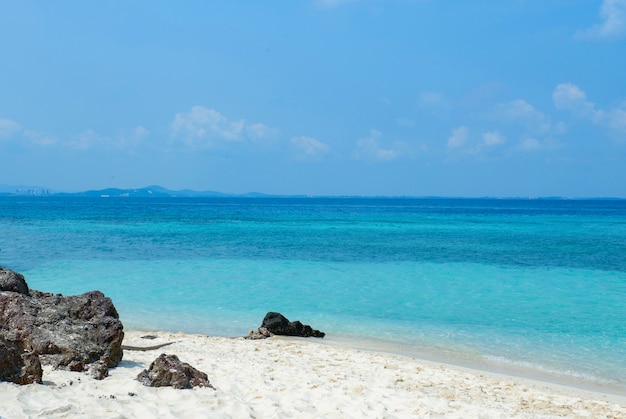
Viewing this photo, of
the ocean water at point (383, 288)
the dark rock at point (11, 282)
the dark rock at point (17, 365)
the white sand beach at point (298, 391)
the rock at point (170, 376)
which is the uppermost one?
the dark rock at point (11, 282)

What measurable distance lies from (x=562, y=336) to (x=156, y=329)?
9030mm

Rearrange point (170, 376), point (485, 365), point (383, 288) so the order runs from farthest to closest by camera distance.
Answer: point (383, 288) → point (485, 365) → point (170, 376)

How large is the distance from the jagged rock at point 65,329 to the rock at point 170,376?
22.1 inches

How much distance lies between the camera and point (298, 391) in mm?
6535

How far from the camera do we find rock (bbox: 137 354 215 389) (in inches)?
231

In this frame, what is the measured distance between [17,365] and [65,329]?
1.35 meters

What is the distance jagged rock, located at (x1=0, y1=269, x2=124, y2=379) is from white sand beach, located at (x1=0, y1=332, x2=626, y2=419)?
0.77ft

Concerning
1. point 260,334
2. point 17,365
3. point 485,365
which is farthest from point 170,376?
point 485,365

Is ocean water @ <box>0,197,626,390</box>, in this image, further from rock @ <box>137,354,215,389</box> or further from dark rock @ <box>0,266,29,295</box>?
rock @ <box>137,354,215,389</box>

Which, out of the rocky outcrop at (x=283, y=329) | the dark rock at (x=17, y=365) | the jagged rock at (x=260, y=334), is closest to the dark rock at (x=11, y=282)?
the dark rock at (x=17, y=365)

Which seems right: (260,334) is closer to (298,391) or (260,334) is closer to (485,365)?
(485,365)

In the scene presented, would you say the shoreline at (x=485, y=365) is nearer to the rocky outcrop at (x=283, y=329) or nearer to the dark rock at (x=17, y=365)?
the rocky outcrop at (x=283, y=329)

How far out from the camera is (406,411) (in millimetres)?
6098

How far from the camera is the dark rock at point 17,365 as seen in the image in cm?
512
